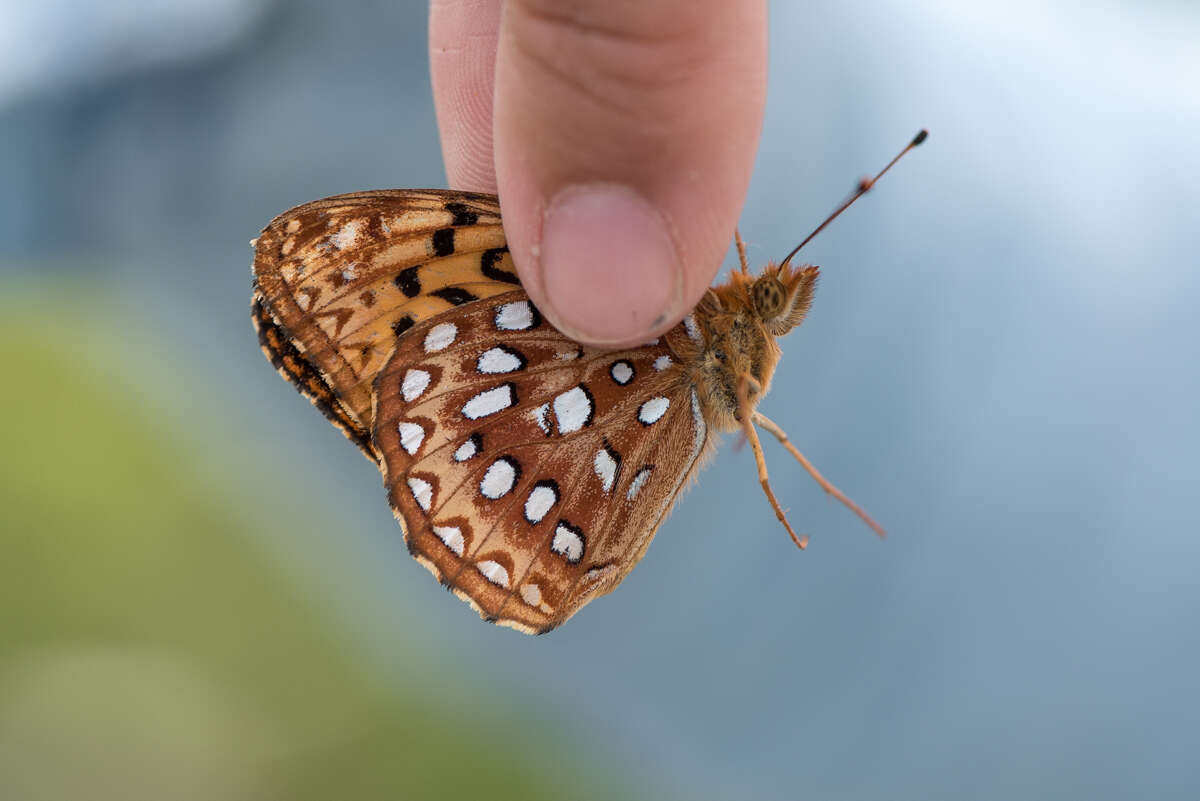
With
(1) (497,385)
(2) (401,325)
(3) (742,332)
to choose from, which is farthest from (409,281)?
(3) (742,332)

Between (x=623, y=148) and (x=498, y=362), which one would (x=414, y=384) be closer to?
(x=498, y=362)

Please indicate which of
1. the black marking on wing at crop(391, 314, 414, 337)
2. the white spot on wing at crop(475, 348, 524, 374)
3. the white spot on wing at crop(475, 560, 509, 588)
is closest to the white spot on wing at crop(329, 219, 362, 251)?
the black marking on wing at crop(391, 314, 414, 337)

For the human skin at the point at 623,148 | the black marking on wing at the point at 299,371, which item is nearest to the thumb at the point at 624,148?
the human skin at the point at 623,148

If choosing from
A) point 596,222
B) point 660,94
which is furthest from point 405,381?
point 660,94

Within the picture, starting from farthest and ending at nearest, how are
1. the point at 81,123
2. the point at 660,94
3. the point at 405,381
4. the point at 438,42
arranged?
the point at 81,123 → the point at 438,42 → the point at 405,381 → the point at 660,94

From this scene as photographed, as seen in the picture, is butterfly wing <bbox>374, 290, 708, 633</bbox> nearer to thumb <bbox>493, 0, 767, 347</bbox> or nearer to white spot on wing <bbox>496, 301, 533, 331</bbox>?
white spot on wing <bbox>496, 301, 533, 331</bbox>

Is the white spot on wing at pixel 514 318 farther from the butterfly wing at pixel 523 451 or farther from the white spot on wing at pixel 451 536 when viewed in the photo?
the white spot on wing at pixel 451 536

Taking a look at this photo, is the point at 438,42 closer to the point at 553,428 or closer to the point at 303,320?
the point at 303,320
